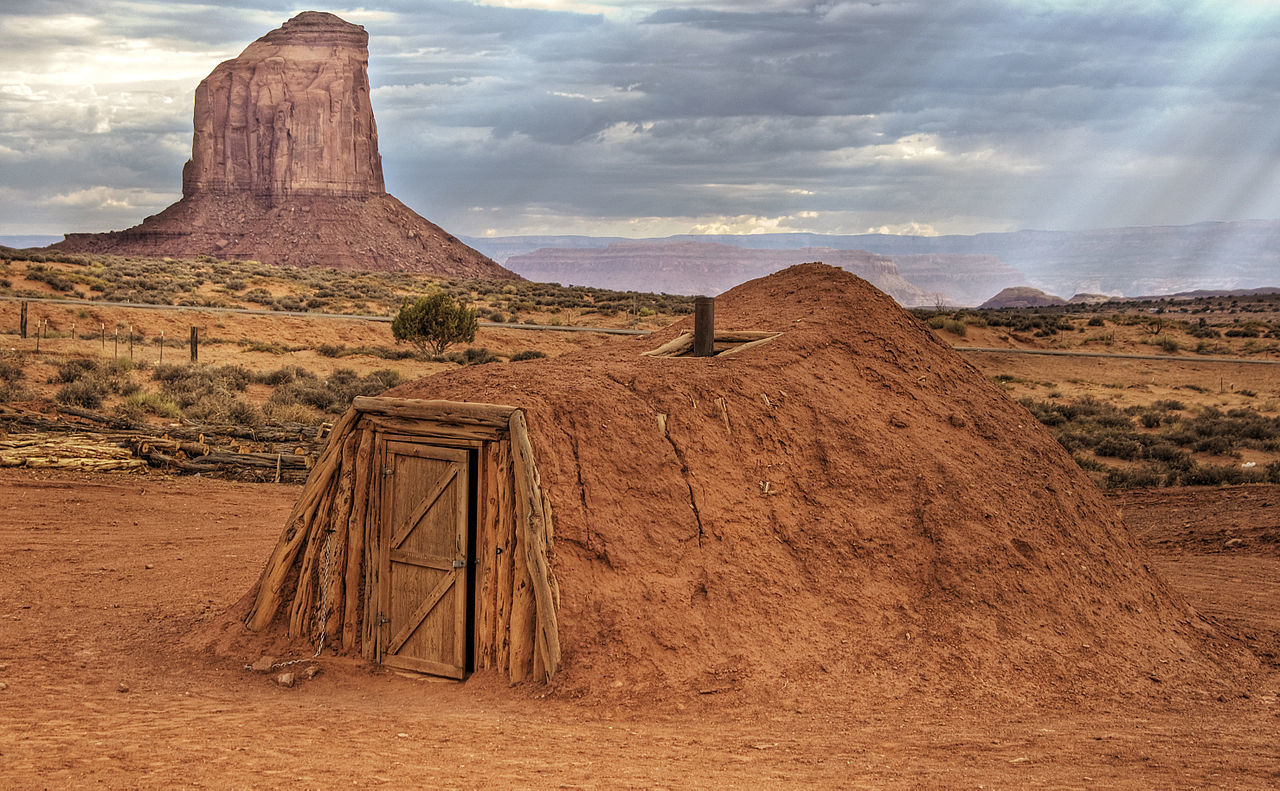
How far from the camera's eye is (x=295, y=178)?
104 meters

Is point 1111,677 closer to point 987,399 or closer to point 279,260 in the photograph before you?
point 987,399

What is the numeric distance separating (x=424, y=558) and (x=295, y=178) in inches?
4072

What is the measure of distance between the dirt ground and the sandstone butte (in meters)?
86.8

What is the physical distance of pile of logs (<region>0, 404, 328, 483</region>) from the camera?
14.9m

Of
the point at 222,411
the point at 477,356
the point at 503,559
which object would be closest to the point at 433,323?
the point at 477,356

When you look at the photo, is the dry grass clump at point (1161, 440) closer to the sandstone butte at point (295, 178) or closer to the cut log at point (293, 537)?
the cut log at point (293, 537)

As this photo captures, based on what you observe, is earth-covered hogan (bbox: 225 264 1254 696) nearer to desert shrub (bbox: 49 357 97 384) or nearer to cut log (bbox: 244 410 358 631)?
cut log (bbox: 244 410 358 631)

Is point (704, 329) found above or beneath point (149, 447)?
above

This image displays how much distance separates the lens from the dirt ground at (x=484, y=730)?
17.7ft

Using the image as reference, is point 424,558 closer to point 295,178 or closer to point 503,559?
point 503,559

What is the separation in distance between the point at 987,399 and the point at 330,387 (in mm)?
16217

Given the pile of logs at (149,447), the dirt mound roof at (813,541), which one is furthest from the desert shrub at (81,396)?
the dirt mound roof at (813,541)

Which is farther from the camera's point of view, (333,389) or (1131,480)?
(333,389)

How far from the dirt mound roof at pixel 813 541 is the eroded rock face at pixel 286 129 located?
101190mm
